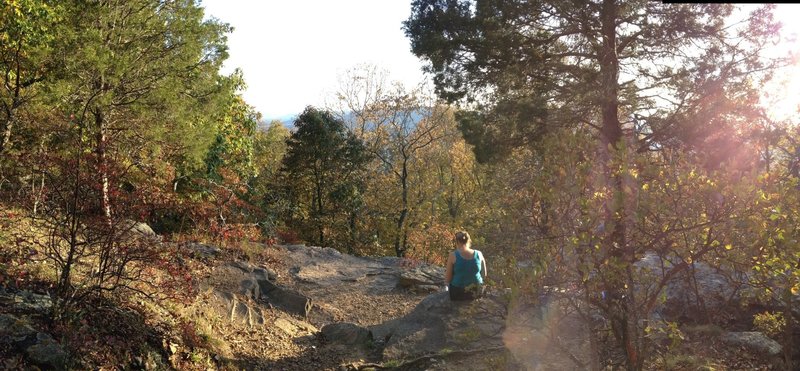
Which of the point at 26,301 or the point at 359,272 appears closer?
the point at 26,301

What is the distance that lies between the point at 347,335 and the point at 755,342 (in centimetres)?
692

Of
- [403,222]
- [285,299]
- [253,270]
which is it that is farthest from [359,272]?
[403,222]

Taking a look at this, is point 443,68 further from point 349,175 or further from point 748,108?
point 349,175

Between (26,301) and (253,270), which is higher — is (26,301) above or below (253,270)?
above

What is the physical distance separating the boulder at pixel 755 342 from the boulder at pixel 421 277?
6576mm

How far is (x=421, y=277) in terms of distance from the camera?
12672 mm

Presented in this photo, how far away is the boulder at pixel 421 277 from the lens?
12.3 metres

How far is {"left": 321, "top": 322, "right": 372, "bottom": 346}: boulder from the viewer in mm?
7871

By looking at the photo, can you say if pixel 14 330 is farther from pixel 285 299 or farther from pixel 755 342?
pixel 755 342

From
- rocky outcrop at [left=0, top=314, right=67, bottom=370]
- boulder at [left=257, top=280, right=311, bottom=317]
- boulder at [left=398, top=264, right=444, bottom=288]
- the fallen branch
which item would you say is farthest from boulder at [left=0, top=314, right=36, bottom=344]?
boulder at [left=398, top=264, right=444, bottom=288]

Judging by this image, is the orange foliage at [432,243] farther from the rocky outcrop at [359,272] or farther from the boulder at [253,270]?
the boulder at [253,270]

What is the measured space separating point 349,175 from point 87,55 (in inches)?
653

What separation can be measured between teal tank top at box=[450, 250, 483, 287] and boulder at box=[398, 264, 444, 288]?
17.2 feet

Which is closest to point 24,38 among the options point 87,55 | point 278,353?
point 87,55
